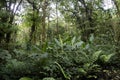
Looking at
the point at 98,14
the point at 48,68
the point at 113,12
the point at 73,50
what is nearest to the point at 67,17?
the point at 98,14

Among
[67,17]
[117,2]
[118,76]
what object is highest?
[117,2]

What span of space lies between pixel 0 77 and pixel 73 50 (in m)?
2.75

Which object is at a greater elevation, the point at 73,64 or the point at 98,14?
the point at 98,14

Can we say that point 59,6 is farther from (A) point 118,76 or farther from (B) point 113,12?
(A) point 118,76

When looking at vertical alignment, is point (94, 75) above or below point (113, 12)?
below

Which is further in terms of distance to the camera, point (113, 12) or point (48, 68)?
point (113, 12)

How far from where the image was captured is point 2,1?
10.2 metres

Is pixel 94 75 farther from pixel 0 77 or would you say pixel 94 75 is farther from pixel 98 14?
pixel 98 14

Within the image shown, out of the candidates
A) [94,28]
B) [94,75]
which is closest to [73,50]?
[94,75]

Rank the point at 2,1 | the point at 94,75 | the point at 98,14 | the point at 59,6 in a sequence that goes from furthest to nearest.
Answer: the point at 59,6, the point at 98,14, the point at 2,1, the point at 94,75

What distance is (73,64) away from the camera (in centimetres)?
650

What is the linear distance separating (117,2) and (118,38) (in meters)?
3.24

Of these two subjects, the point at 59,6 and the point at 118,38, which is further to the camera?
the point at 59,6

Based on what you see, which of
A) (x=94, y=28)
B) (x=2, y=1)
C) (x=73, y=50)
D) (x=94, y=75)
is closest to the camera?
(x=94, y=75)
